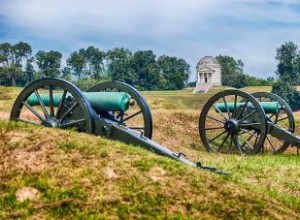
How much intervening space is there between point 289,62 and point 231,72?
130 ft

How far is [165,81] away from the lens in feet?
401

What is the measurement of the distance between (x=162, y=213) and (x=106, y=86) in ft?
22.7

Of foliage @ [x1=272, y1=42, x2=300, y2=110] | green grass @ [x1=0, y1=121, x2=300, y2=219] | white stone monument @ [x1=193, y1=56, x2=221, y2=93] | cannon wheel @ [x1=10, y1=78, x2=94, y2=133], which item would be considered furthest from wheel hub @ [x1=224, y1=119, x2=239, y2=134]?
white stone monument @ [x1=193, y1=56, x2=221, y2=93]

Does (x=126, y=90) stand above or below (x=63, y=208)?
above

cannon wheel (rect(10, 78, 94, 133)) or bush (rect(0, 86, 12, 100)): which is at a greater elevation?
cannon wheel (rect(10, 78, 94, 133))

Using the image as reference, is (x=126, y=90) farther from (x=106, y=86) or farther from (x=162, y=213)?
(x=162, y=213)

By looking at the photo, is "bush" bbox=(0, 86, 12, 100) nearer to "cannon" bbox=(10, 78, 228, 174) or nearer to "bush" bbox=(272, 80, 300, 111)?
"cannon" bbox=(10, 78, 228, 174)

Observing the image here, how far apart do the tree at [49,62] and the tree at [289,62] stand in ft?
144

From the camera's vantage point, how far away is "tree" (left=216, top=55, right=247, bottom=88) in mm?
137875

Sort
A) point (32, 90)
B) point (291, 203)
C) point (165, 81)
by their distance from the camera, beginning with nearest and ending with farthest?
point (291, 203) < point (32, 90) < point (165, 81)

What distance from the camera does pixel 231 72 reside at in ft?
490

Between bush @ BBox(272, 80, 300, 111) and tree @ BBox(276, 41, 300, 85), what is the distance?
352 inches

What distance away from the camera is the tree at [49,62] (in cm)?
12156

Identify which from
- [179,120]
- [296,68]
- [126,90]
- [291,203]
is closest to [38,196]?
[291,203]
